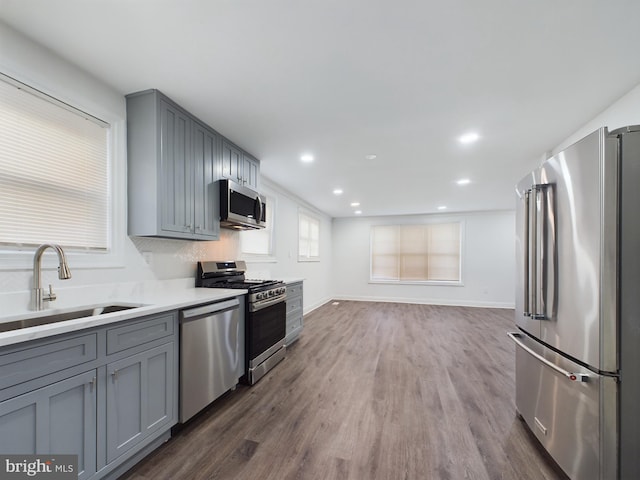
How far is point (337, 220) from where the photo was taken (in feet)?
28.7

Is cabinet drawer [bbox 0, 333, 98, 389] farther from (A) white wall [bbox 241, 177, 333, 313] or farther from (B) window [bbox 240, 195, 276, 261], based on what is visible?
(A) white wall [bbox 241, 177, 333, 313]

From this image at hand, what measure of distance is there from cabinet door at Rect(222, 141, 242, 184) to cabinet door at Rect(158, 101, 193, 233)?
0.54 meters

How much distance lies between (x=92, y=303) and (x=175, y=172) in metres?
1.16

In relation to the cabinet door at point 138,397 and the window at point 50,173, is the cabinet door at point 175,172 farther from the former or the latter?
the cabinet door at point 138,397

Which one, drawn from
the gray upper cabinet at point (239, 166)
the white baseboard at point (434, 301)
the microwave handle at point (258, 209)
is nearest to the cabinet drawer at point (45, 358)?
the gray upper cabinet at point (239, 166)

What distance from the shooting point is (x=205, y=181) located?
9.02 ft

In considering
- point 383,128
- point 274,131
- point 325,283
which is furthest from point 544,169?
point 325,283

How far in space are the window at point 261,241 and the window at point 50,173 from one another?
201cm

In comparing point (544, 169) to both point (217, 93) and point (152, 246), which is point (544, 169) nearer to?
point (217, 93)

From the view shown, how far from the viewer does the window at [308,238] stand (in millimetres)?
6219

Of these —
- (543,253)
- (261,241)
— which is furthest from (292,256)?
(543,253)

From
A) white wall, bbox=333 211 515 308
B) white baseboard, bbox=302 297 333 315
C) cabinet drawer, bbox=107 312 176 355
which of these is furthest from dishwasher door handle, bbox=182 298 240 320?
white wall, bbox=333 211 515 308

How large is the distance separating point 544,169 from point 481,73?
2.54ft

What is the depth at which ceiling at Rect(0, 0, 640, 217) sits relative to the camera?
1462mm
